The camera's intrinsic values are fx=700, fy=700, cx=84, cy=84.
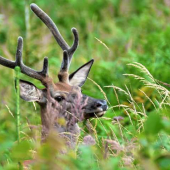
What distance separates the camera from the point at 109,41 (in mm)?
12188

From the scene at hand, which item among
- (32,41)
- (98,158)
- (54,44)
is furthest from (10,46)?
(98,158)

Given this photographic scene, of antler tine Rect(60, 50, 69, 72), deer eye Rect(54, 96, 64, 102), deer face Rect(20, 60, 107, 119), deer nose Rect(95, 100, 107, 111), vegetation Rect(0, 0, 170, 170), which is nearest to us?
vegetation Rect(0, 0, 170, 170)

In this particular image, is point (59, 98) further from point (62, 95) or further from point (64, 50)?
point (64, 50)

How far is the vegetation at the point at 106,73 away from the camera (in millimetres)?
3760

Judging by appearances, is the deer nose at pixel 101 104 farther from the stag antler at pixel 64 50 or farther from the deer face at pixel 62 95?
the stag antler at pixel 64 50

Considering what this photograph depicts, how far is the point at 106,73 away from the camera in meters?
8.75

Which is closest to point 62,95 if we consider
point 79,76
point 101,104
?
point 101,104

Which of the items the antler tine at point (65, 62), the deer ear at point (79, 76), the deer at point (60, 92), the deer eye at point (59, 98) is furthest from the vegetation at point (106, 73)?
the antler tine at point (65, 62)

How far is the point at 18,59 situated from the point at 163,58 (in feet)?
8.59

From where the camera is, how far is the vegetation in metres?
3.76

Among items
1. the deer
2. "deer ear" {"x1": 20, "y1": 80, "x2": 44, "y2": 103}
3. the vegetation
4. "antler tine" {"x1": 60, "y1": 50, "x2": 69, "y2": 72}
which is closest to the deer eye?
the deer

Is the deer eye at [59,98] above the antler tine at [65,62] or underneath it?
underneath

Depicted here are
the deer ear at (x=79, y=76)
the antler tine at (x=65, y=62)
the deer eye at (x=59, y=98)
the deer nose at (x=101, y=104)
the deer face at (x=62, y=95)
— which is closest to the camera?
the deer nose at (x=101, y=104)

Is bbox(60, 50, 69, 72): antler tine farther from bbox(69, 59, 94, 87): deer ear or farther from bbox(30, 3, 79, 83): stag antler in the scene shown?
bbox(69, 59, 94, 87): deer ear
